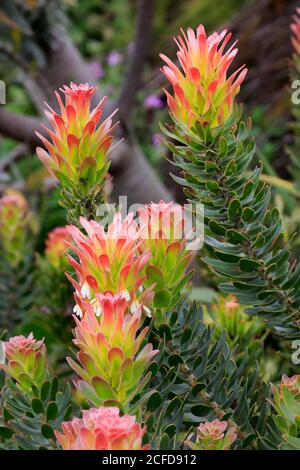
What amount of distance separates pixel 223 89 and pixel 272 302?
7.1 inches

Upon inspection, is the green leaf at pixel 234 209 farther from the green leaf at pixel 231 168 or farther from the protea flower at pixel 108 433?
the protea flower at pixel 108 433

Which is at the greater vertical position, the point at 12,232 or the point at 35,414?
the point at 12,232

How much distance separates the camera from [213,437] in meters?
0.52

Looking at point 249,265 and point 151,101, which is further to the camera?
point 151,101

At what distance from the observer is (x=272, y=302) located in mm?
617

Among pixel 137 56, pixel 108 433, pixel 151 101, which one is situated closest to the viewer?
pixel 108 433

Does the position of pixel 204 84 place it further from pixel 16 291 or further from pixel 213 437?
pixel 16 291

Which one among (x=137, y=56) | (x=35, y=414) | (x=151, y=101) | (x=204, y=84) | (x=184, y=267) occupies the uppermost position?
(x=151, y=101)

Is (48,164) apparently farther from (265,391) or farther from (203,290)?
(203,290)

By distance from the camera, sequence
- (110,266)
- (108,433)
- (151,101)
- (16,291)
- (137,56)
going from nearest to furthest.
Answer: (108,433) < (110,266) < (16,291) < (137,56) < (151,101)

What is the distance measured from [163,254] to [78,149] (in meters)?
0.11

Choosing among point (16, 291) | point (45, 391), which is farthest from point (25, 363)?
point (16, 291)

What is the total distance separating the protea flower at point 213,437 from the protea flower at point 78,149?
0.20 meters

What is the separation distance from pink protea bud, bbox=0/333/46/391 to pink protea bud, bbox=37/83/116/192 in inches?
5.4
